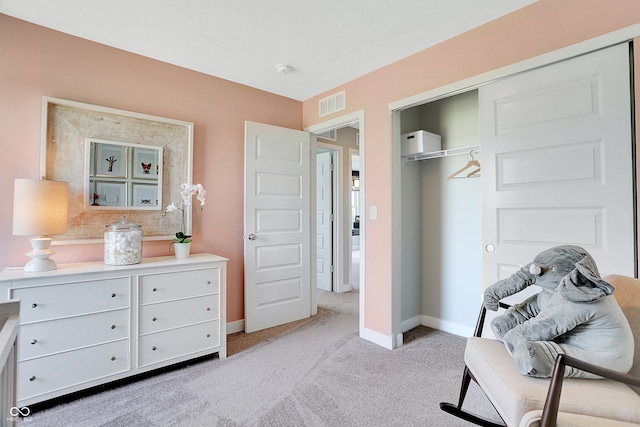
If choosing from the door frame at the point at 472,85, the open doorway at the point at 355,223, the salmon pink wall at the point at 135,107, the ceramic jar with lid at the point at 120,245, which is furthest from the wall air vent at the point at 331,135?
the ceramic jar with lid at the point at 120,245

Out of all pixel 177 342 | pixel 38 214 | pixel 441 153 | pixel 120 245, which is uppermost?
pixel 441 153

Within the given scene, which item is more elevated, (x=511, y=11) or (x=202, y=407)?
(x=511, y=11)

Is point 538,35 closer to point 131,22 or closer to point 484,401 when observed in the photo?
point 484,401

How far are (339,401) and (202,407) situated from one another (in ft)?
2.71

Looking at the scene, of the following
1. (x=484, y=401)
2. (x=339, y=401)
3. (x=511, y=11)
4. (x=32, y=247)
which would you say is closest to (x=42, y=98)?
(x=32, y=247)

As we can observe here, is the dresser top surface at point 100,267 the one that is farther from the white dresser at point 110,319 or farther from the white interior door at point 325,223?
the white interior door at point 325,223

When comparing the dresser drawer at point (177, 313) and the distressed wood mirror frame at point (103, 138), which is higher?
the distressed wood mirror frame at point (103, 138)

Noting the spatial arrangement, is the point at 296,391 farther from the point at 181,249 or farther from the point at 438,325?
the point at 438,325

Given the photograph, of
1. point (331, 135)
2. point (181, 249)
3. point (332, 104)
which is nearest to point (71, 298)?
point (181, 249)

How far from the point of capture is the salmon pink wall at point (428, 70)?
67.5 inches

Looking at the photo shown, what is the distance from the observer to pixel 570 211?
1.75 metres

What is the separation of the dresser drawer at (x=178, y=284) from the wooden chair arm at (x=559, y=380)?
2.16m

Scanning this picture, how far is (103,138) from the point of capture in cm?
235

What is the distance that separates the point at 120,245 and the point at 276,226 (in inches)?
55.9
